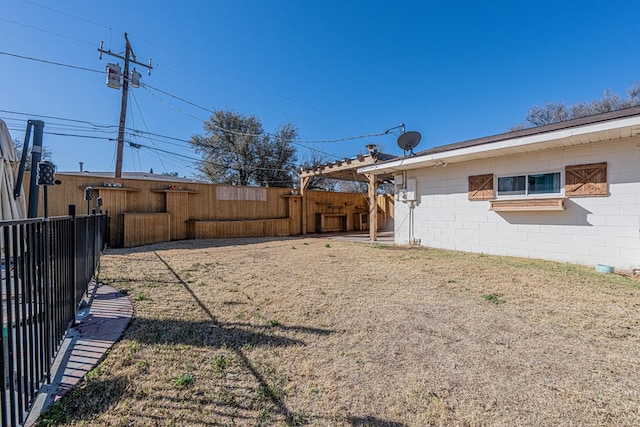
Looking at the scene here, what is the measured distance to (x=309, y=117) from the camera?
18438mm

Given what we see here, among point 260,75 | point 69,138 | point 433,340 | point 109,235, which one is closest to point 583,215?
point 433,340

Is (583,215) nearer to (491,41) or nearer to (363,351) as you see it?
(363,351)

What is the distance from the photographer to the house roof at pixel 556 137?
4.72m

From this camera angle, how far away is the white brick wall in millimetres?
5066

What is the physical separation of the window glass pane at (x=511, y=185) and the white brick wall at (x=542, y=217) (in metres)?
0.18

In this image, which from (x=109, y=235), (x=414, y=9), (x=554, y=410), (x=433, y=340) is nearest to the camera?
(x=554, y=410)

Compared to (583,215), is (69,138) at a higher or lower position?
higher

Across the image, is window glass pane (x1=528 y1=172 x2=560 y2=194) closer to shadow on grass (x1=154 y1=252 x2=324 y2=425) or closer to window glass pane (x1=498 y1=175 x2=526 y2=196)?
window glass pane (x1=498 y1=175 x2=526 y2=196)

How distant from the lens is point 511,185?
6594 millimetres

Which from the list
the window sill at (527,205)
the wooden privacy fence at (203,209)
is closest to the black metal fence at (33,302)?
the wooden privacy fence at (203,209)

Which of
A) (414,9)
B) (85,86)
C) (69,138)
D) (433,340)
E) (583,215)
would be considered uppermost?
(414,9)

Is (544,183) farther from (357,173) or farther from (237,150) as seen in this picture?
(237,150)

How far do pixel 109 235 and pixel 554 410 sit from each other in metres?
10.2

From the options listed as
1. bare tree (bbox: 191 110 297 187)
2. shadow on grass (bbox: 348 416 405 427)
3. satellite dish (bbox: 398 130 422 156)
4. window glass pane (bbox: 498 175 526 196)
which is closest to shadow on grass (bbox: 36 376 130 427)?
shadow on grass (bbox: 348 416 405 427)
